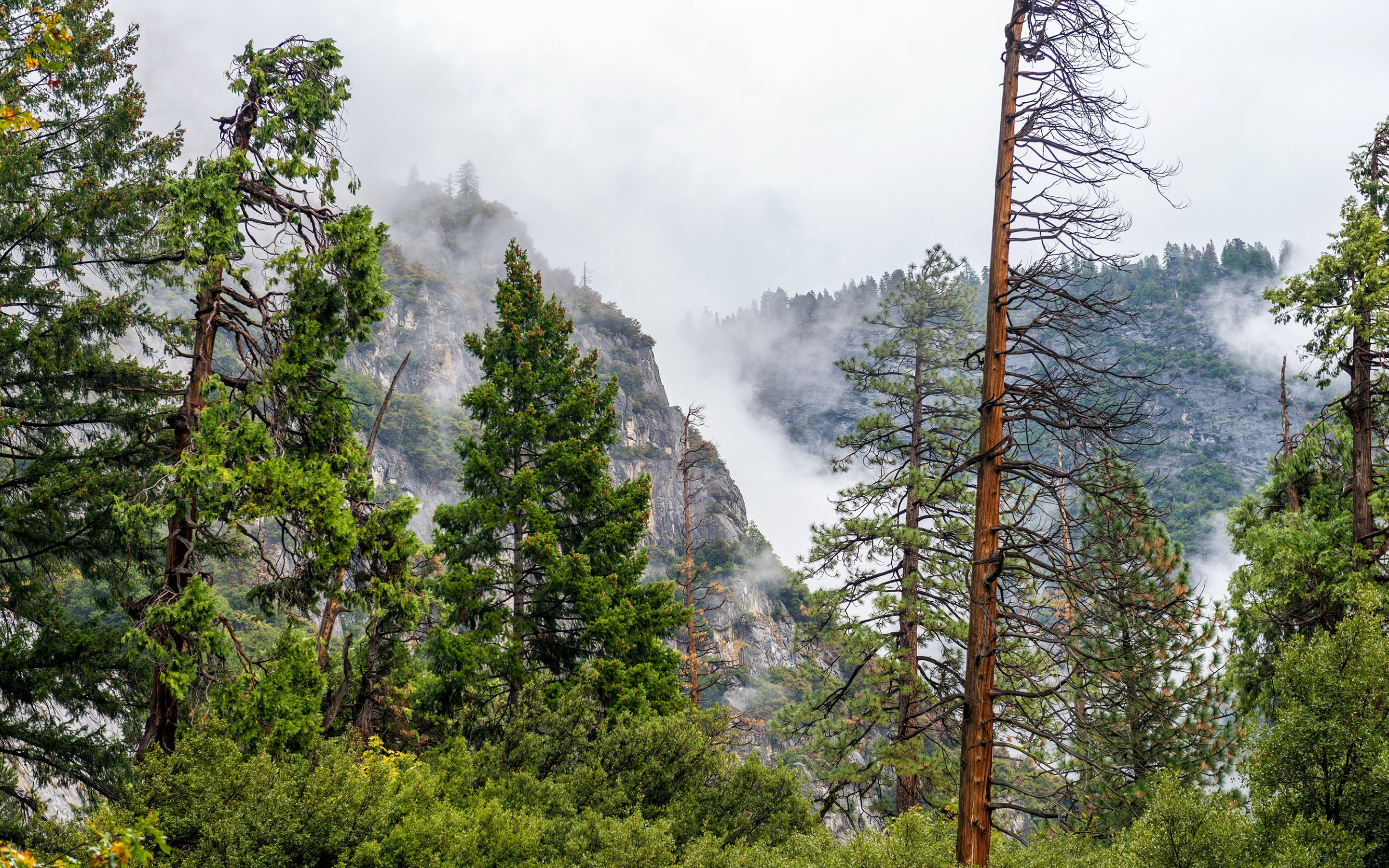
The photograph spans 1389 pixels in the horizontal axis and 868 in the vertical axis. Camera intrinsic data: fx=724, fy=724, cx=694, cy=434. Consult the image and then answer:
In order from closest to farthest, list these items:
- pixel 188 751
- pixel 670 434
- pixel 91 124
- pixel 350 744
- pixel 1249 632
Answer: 1. pixel 188 751
2. pixel 350 744
3. pixel 91 124
4. pixel 1249 632
5. pixel 670 434

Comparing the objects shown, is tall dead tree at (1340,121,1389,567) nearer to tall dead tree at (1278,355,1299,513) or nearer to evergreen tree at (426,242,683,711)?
tall dead tree at (1278,355,1299,513)

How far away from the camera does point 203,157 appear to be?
729 cm

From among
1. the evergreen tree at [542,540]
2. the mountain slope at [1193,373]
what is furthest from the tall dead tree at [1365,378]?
the mountain slope at [1193,373]

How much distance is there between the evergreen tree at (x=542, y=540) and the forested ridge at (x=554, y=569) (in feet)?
0.24

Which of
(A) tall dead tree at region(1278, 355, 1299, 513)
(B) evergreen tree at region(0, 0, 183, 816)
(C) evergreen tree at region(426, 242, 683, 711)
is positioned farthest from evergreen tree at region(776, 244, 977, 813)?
(B) evergreen tree at region(0, 0, 183, 816)

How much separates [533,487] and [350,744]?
15.3 feet

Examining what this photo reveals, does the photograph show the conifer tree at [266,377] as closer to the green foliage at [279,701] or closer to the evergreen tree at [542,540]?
the green foliage at [279,701]

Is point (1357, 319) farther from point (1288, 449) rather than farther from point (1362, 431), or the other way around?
point (1288, 449)

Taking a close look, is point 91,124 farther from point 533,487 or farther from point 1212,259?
point 1212,259

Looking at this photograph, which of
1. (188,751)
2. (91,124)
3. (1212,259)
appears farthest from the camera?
(1212,259)

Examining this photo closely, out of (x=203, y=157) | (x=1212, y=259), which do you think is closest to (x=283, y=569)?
(x=203, y=157)

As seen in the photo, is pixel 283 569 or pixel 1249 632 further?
pixel 1249 632

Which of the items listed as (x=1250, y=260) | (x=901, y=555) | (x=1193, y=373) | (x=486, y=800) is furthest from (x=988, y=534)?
(x=1250, y=260)

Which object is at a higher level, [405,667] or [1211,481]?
[1211,481]
